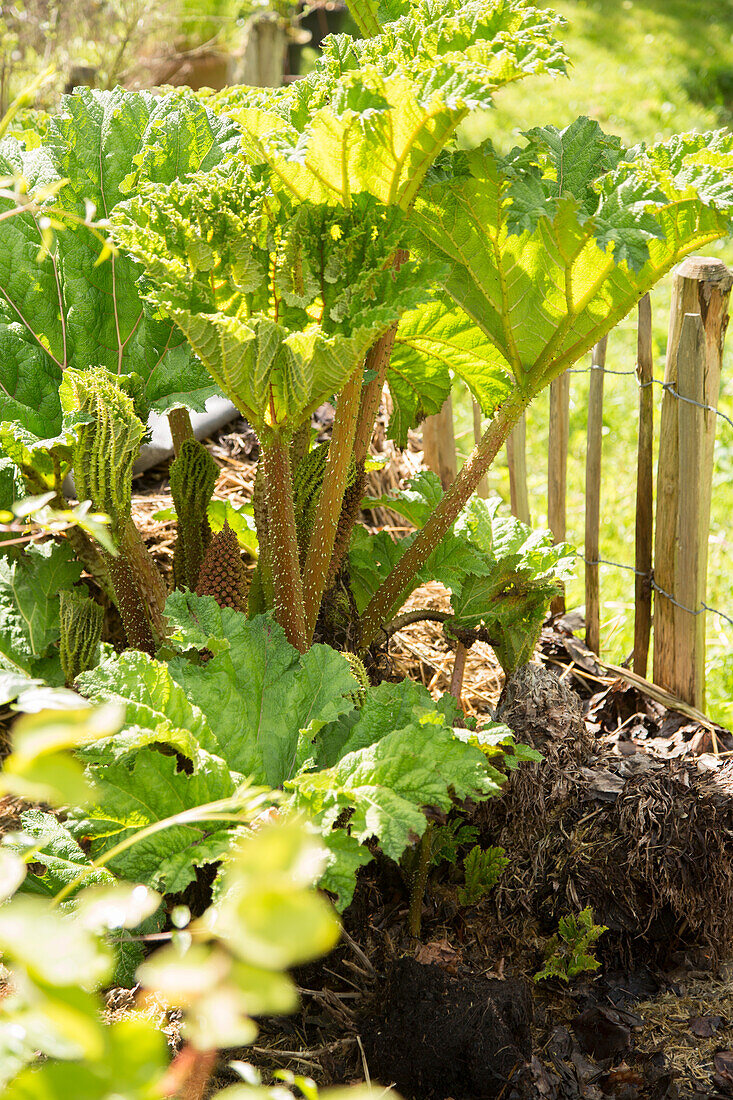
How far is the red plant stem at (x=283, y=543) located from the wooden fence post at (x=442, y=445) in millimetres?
1220

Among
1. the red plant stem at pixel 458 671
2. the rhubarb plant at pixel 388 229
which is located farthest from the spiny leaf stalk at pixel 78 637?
the red plant stem at pixel 458 671

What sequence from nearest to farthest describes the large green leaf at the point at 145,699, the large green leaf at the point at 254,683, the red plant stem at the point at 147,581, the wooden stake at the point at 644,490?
1. the large green leaf at the point at 145,699
2. the large green leaf at the point at 254,683
3. the red plant stem at the point at 147,581
4. the wooden stake at the point at 644,490

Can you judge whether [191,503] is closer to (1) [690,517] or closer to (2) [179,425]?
(2) [179,425]

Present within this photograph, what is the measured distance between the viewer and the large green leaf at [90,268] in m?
1.99

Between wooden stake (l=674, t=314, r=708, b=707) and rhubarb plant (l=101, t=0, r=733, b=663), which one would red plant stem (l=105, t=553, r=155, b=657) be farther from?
wooden stake (l=674, t=314, r=708, b=707)

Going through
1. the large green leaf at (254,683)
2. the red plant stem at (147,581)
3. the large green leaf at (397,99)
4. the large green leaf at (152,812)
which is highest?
the large green leaf at (397,99)

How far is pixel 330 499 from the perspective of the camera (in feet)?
5.82

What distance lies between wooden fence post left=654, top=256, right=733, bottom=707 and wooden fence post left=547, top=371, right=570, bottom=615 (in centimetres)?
32

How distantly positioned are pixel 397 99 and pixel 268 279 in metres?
0.37

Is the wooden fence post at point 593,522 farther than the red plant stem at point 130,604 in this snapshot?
Yes

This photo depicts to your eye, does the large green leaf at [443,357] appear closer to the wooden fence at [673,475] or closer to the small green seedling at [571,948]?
the wooden fence at [673,475]

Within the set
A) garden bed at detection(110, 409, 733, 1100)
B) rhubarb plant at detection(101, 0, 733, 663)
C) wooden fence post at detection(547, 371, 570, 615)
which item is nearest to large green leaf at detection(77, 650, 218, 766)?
Result: rhubarb plant at detection(101, 0, 733, 663)

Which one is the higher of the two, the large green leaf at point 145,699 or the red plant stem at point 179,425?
the red plant stem at point 179,425

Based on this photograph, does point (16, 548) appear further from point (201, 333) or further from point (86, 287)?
point (201, 333)
